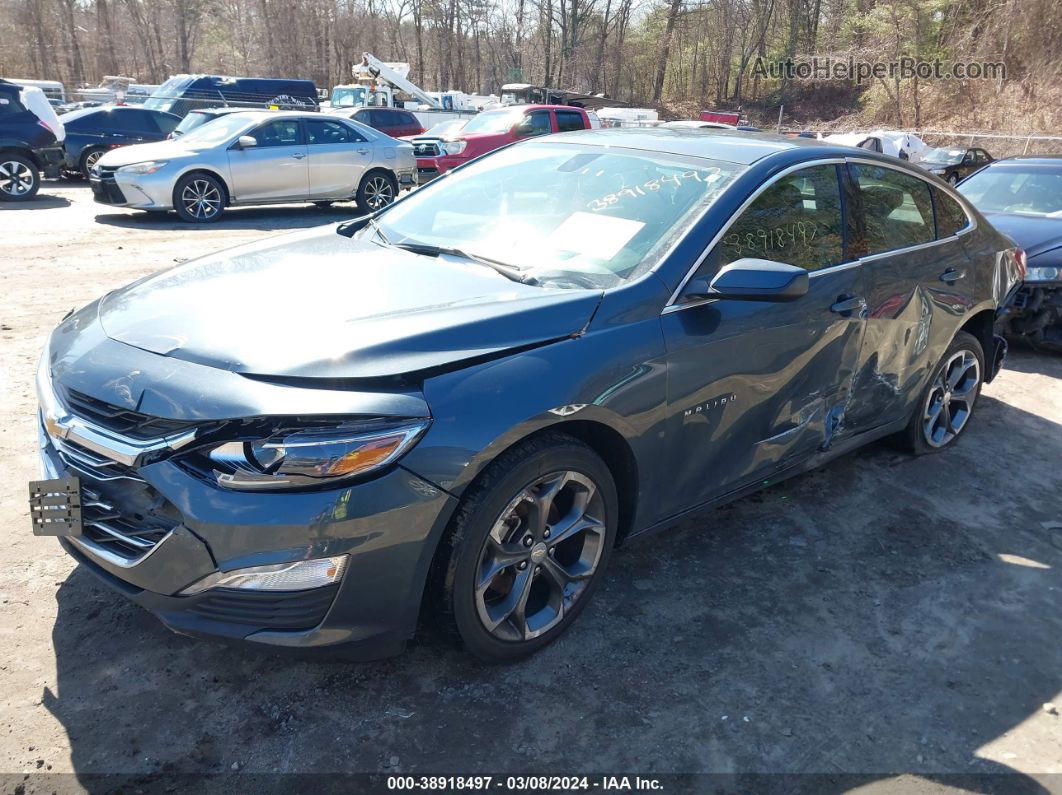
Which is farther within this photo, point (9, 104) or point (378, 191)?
point (378, 191)

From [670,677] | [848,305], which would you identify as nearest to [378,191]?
[848,305]

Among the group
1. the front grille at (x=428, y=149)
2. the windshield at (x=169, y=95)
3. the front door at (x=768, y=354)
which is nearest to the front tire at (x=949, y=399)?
the front door at (x=768, y=354)

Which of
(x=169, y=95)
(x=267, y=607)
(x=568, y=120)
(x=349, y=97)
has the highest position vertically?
(x=349, y=97)

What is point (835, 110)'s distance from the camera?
41250 mm

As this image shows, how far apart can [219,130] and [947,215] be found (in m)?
10.7

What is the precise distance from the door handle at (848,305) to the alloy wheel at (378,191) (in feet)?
35.4

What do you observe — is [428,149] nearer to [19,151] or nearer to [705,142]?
[19,151]

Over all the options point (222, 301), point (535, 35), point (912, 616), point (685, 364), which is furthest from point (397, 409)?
point (535, 35)

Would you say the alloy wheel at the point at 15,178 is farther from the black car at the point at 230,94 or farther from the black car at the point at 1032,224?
the black car at the point at 1032,224

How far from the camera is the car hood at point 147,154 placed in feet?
36.7

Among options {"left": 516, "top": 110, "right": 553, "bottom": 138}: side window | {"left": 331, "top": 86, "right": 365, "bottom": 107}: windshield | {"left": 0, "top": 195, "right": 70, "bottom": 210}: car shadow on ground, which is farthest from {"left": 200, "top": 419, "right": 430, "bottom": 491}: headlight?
{"left": 331, "top": 86, "right": 365, "bottom": 107}: windshield

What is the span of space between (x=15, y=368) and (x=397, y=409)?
4.22 meters

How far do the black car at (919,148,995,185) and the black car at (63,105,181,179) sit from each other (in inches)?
648

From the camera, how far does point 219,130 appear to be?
11.9 metres
